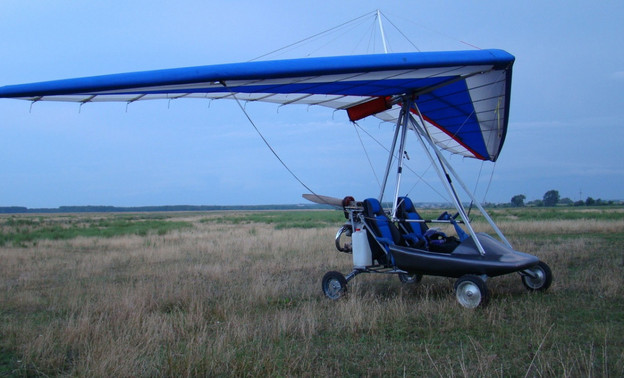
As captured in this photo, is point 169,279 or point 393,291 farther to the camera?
point 169,279

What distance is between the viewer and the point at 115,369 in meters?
4.14

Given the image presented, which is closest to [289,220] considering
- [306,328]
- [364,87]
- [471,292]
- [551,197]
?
[364,87]

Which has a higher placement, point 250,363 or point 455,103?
point 455,103

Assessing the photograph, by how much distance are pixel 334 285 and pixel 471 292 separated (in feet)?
6.95

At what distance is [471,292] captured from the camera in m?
6.52

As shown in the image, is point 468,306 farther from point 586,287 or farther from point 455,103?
point 455,103

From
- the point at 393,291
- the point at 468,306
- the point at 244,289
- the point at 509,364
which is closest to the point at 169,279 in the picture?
the point at 244,289

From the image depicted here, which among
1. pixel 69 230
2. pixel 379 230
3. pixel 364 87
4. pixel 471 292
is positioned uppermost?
pixel 364 87

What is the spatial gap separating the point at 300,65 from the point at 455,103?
12.6 ft

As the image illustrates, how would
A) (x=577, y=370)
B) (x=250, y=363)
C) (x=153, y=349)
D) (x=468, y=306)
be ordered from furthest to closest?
(x=468, y=306) → (x=153, y=349) → (x=250, y=363) → (x=577, y=370)

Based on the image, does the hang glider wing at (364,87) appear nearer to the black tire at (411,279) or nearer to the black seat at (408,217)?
the black seat at (408,217)

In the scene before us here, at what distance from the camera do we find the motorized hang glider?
5.46 meters

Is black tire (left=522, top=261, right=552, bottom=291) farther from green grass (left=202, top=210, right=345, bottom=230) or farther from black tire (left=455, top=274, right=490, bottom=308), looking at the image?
green grass (left=202, top=210, right=345, bottom=230)

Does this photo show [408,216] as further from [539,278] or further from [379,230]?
[539,278]
